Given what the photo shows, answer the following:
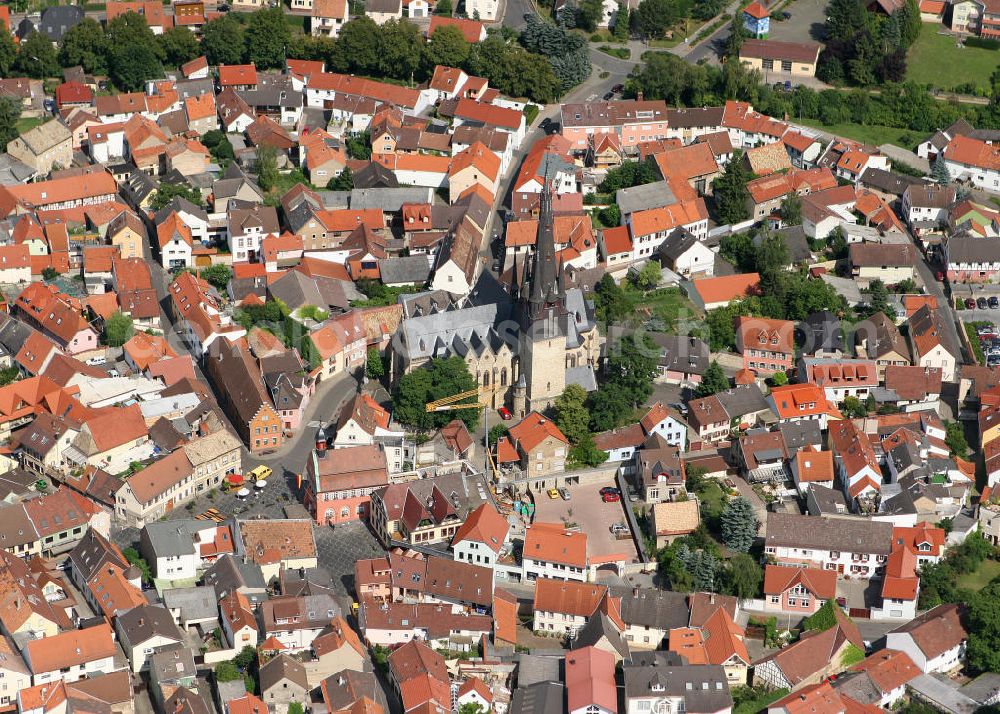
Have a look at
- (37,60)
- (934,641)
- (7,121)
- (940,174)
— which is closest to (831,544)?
(934,641)

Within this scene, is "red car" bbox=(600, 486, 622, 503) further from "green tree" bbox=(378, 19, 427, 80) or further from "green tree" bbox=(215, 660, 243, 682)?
"green tree" bbox=(378, 19, 427, 80)

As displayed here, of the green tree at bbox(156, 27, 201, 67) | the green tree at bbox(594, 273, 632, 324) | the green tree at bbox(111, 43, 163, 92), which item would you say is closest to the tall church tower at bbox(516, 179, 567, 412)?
the green tree at bbox(594, 273, 632, 324)

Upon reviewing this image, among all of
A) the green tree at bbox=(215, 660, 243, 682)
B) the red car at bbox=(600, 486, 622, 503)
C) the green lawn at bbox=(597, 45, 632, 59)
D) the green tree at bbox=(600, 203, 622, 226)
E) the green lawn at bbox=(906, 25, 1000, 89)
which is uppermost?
the green lawn at bbox=(597, 45, 632, 59)

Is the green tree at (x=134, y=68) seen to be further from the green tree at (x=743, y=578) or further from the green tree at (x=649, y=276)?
the green tree at (x=743, y=578)

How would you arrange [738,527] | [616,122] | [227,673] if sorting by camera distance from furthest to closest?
[616,122], [738,527], [227,673]

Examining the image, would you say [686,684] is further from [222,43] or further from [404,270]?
[222,43]

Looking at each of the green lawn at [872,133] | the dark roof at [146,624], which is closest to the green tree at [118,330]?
the dark roof at [146,624]

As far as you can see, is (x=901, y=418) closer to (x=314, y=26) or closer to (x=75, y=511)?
(x=75, y=511)
